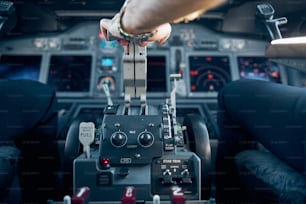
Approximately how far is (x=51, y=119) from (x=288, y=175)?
4.37 feet

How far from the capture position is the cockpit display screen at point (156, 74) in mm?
3303

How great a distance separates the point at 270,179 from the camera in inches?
62.9

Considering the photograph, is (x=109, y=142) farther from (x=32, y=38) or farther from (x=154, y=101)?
(x=32, y=38)

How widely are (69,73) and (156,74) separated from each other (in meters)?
0.77

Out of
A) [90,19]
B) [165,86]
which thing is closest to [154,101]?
[165,86]

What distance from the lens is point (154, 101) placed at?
321cm

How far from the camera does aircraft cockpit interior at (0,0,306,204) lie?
1624 millimetres

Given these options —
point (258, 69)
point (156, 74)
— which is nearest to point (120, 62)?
point (156, 74)

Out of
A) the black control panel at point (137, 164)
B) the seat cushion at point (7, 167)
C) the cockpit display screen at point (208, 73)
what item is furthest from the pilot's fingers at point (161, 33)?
the cockpit display screen at point (208, 73)

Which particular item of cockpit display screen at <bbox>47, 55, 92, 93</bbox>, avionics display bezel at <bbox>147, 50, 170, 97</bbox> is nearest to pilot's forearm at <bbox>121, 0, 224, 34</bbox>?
avionics display bezel at <bbox>147, 50, 170, 97</bbox>

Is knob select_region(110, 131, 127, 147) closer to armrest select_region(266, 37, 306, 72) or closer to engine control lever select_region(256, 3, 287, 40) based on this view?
armrest select_region(266, 37, 306, 72)

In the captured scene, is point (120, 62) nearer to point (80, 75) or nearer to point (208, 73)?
point (80, 75)

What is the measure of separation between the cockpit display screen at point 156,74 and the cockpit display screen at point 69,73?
0.55m

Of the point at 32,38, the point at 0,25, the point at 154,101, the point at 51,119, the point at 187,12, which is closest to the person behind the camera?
the point at 187,12
